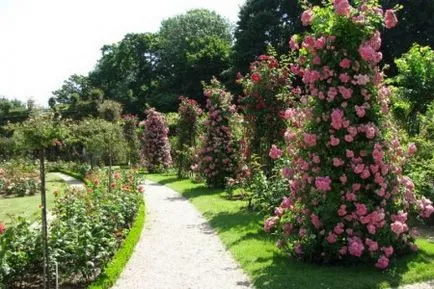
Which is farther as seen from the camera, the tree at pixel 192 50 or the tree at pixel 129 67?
the tree at pixel 129 67

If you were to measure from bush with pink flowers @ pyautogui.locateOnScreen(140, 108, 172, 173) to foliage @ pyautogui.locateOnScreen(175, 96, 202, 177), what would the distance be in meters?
3.13

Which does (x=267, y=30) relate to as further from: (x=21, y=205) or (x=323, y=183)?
(x=323, y=183)

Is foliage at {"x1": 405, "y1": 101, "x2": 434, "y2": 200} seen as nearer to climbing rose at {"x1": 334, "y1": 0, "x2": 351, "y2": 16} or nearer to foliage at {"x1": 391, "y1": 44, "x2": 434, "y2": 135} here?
foliage at {"x1": 391, "y1": 44, "x2": 434, "y2": 135}

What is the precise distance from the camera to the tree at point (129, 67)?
181 feet

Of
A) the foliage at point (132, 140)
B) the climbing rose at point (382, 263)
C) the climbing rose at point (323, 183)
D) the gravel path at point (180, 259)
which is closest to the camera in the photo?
the climbing rose at point (382, 263)

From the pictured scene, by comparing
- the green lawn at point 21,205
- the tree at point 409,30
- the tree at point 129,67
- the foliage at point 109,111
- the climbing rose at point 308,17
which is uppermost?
the tree at point 129,67

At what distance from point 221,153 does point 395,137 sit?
10.3 m

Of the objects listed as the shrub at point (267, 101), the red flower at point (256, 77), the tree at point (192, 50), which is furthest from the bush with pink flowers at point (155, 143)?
the tree at point (192, 50)

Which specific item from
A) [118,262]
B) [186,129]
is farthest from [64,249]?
[186,129]

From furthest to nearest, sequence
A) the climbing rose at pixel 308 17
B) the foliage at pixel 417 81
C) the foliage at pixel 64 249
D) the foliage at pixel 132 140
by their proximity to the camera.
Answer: the foliage at pixel 132 140 → the foliage at pixel 417 81 → the climbing rose at pixel 308 17 → the foliage at pixel 64 249

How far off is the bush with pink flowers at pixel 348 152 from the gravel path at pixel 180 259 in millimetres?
1301

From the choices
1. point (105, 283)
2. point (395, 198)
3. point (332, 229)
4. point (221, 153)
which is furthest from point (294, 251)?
point (221, 153)

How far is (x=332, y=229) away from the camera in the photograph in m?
7.58

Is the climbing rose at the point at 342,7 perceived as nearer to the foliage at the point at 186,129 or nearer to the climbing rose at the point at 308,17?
the climbing rose at the point at 308,17
